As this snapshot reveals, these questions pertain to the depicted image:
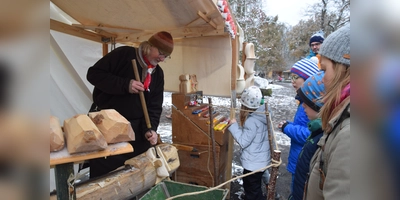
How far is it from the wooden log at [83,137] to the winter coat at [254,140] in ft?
5.89

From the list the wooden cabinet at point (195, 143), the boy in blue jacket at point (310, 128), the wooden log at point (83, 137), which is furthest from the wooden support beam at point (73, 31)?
the boy in blue jacket at point (310, 128)

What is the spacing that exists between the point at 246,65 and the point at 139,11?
6.55 ft

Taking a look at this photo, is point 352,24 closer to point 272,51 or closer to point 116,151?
point 116,151

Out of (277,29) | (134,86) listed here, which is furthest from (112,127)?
(277,29)

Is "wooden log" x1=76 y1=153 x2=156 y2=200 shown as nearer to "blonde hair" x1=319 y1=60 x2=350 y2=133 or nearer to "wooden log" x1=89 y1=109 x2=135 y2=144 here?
"wooden log" x1=89 y1=109 x2=135 y2=144

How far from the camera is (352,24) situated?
1.30 feet

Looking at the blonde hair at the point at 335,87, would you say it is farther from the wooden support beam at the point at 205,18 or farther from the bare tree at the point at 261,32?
the bare tree at the point at 261,32

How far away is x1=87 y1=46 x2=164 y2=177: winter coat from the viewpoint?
1937 mm

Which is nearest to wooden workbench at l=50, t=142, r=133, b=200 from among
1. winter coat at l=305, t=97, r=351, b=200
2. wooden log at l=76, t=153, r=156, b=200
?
wooden log at l=76, t=153, r=156, b=200

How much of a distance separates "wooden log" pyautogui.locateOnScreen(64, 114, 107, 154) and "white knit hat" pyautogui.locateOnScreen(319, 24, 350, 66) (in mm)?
918

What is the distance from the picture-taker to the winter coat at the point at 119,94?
1.94 meters

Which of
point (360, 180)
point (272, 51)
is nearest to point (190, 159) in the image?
point (360, 180)

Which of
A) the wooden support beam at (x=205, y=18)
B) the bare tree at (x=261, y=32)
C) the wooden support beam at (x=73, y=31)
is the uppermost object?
the bare tree at (x=261, y=32)

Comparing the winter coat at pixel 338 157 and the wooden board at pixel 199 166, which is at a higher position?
the winter coat at pixel 338 157
